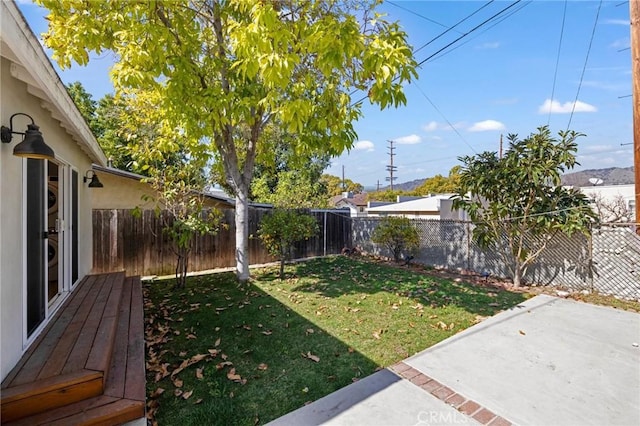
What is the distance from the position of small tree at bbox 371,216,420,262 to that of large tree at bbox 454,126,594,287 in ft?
5.93

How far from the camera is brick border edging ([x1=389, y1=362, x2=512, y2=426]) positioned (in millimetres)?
2457

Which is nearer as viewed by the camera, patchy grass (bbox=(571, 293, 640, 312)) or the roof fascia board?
the roof fascia board

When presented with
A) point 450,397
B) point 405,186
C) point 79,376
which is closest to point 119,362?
point 79,376

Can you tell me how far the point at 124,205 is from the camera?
9102mm

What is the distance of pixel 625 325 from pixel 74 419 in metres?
6.32

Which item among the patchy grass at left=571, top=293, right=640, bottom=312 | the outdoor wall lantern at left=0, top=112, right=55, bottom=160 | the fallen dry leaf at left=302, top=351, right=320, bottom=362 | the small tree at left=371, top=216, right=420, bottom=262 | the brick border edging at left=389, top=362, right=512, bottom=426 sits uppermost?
the outdoor wall lantern at left=0, top=112, right=55, bottom=160

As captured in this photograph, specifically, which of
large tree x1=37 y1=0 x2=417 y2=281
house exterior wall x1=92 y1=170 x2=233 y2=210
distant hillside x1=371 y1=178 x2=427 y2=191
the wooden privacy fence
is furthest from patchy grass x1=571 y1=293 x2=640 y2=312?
distant hillside x1=371 y1=178 x2=427 y2=191

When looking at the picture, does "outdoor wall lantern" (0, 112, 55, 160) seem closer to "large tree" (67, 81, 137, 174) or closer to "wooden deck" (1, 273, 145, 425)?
"wooden deck" (1, 273, 145, 425)

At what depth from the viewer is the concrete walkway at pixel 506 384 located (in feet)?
8.14

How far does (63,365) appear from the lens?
2.43 m

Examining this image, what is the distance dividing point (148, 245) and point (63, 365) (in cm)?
558

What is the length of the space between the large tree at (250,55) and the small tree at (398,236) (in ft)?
13.5

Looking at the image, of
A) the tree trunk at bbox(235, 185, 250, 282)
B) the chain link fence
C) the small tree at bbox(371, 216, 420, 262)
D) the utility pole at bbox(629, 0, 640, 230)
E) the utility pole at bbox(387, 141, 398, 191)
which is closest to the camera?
the utility pole at bbox(629, 0, 640, 230)

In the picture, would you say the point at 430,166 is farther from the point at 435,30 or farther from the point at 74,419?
the point at 74,419
